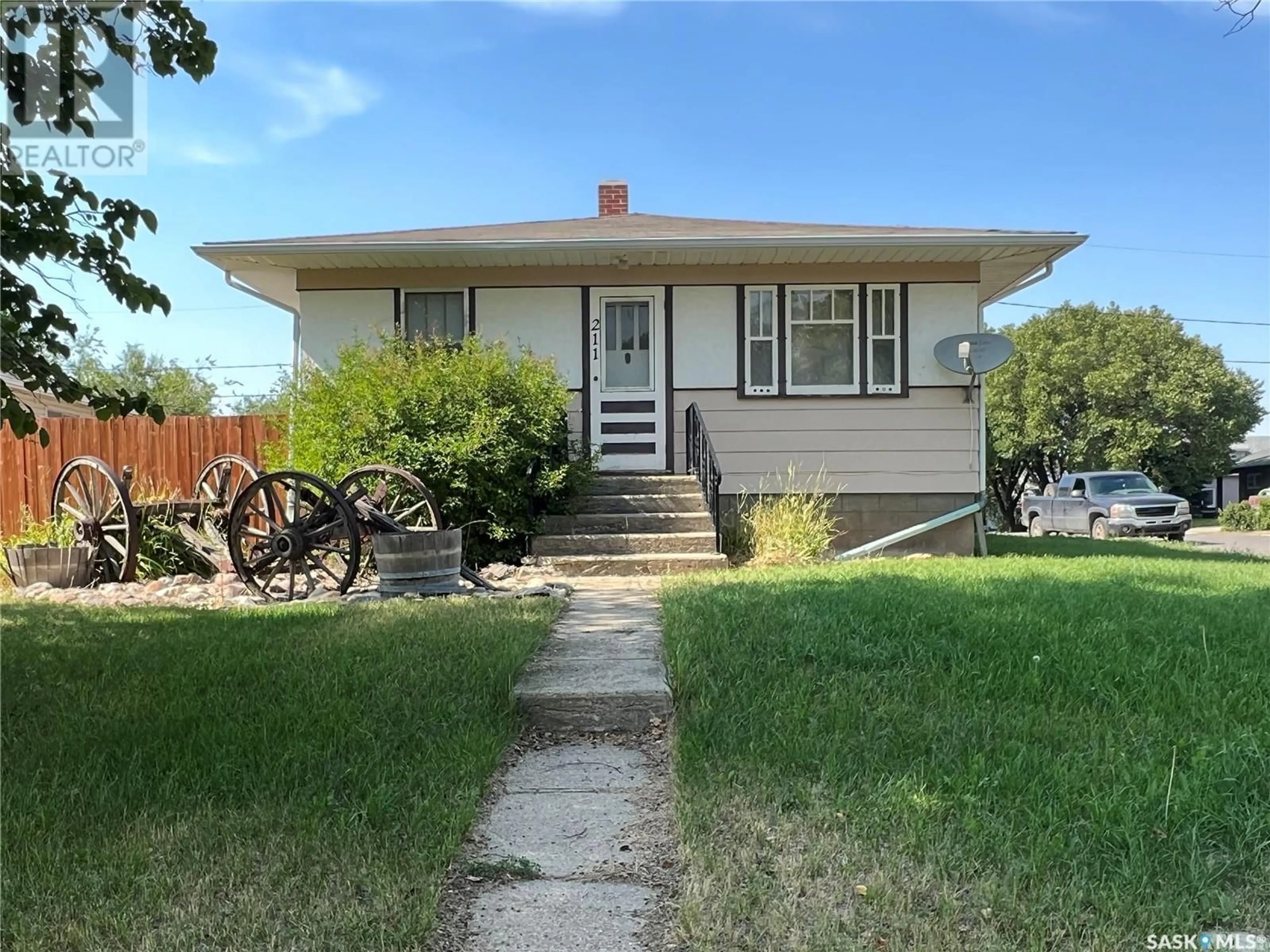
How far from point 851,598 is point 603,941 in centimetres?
351

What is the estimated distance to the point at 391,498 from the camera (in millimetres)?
7738

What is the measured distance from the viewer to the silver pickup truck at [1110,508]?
58.0 ft

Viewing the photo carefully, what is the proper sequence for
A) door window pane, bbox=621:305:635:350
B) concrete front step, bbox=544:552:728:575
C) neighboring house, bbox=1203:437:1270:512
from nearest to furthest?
1. concrete front step, bbox=544:552:728:575
2. door window pane, bbox=621:305:635:350
3. neighboring house, bbox=1203:437:1270:512

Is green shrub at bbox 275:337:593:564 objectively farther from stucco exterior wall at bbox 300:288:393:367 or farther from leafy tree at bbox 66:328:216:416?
leafy tree at bbox 66:328:216:416

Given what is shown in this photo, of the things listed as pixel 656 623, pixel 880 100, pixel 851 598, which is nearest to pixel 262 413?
pixel 656 623

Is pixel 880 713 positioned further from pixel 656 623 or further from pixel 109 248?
pixel 109 248

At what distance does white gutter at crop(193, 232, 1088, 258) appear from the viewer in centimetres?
919

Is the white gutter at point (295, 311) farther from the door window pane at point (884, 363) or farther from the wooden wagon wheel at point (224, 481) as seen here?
the door window pane at point (884, 363)

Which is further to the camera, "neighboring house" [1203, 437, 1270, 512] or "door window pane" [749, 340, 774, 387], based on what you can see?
"neighboring house" [1203, 437, 1270, 512]

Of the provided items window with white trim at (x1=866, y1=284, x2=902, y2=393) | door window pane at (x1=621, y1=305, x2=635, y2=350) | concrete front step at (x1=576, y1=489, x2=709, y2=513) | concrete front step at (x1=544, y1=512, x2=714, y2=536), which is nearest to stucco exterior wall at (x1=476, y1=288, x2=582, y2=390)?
door window pane at (x1=621, y1=305, x2=635, y2=350)

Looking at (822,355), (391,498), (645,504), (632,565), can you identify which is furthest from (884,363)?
(391,498)

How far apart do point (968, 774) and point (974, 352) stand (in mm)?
7884

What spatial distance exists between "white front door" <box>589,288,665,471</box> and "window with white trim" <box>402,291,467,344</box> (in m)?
1.61

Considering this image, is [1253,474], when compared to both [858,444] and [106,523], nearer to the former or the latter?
[858,444]
